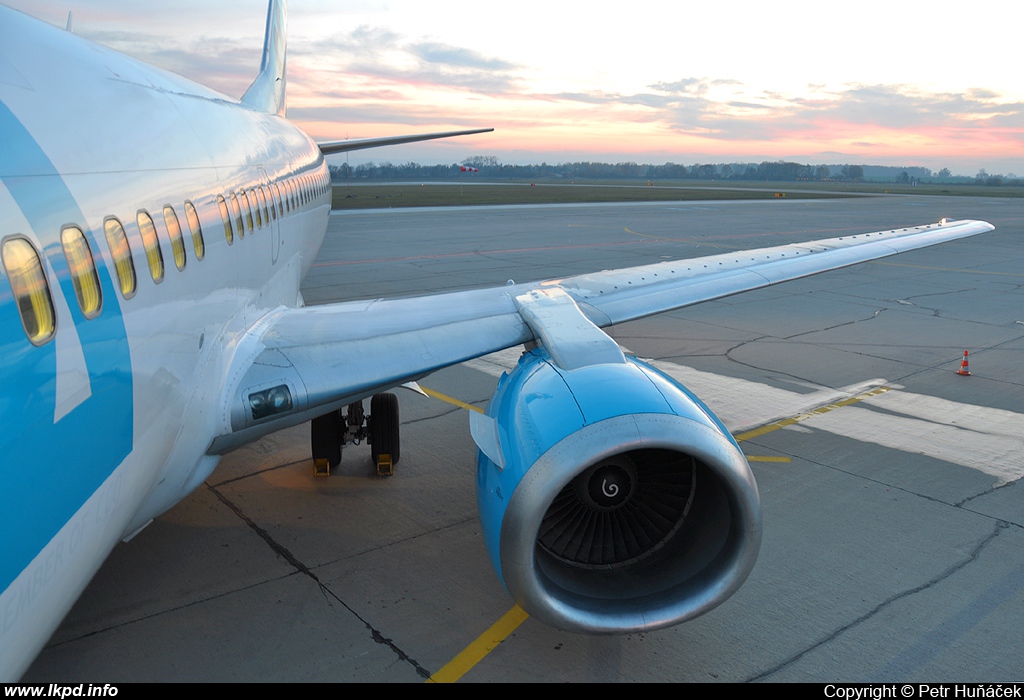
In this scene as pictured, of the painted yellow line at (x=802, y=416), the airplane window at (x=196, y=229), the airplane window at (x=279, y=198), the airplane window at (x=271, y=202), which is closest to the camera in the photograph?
the airplane window at (x=196, y=229)

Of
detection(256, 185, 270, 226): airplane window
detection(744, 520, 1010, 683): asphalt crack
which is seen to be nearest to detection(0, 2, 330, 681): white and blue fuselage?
detection(256, 185, 270, 226): airplane window

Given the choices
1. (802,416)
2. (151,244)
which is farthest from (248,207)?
(802,416)

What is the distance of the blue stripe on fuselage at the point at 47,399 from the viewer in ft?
8.93

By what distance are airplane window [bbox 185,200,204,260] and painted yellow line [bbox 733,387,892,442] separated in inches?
252

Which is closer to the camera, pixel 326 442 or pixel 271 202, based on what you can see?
pixel 326 442

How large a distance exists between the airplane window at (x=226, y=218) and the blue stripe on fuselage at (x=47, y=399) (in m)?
2.65

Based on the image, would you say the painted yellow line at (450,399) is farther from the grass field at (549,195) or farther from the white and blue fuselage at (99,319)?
the grass field at (549,195)

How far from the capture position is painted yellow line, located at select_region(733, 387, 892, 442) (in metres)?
9.64

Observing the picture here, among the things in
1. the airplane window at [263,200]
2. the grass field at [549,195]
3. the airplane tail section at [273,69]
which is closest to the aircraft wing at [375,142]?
the airplane tail section at [273,69]

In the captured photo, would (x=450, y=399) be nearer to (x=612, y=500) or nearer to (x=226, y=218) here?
(x=226, y=218)

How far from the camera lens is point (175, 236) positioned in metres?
5.12

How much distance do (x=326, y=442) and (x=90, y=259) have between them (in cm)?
497

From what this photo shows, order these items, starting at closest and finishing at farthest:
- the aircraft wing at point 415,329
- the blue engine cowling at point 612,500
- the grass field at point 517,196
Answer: the blue engine cowling at point 612,500, the aircraft wing at point 415,329, the grass field at point 517,196

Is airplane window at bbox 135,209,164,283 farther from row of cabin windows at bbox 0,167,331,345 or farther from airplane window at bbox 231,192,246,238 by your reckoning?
airplane window at bbox 231,192,246,238
